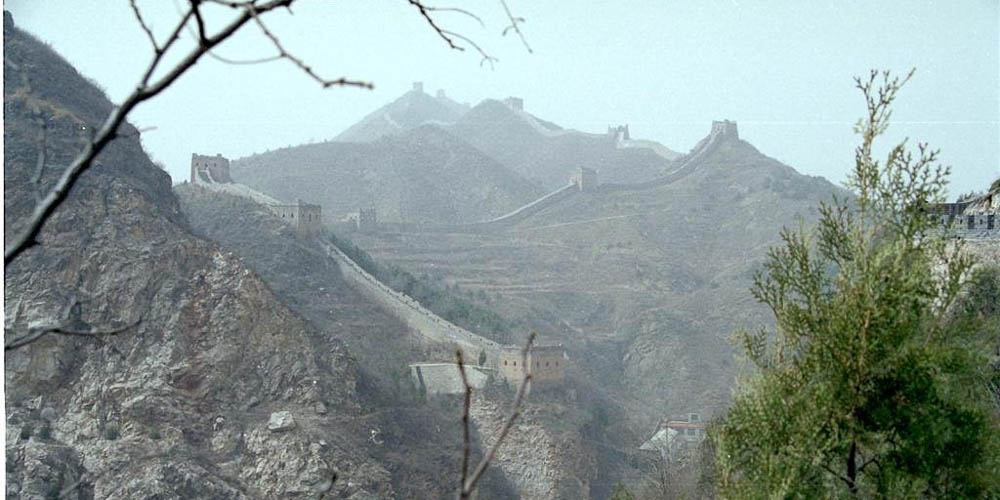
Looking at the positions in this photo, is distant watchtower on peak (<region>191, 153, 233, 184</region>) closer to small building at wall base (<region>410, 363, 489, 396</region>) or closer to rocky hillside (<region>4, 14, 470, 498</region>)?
rocky hillside (<region>4, 14, 470, 498</region>)

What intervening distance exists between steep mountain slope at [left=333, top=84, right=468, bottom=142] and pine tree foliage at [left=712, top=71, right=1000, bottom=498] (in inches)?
2358

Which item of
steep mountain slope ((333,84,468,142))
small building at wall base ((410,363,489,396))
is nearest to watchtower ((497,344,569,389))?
small building at wall base ((410,363,489,396))

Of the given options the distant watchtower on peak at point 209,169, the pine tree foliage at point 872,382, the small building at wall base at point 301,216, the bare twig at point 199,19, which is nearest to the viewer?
the bare twig at point 199,19

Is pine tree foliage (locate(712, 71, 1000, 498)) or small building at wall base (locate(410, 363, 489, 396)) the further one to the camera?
small building at wall base (locate(410, 363, 489, 396))

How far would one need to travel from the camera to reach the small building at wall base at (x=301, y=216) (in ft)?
86.0

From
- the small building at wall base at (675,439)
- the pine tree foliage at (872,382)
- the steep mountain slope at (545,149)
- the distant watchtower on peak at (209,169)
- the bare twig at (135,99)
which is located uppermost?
the steep mountain slope at (545,149)

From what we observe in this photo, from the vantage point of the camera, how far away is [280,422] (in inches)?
687

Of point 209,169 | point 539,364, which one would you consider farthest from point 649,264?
point 539,364

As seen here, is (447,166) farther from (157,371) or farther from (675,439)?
(157,371)

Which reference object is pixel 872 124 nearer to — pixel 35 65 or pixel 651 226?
pixel 35 65

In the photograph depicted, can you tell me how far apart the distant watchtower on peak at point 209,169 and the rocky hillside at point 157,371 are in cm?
830

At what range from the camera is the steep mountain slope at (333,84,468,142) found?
65.9 m

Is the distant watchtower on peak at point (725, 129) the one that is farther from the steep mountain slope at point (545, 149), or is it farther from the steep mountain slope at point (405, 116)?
the steep mountain slope at point (405, 116)

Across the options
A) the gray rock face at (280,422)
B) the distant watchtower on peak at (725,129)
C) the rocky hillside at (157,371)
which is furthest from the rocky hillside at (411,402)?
the distant watchtower on peak at (725,129)
